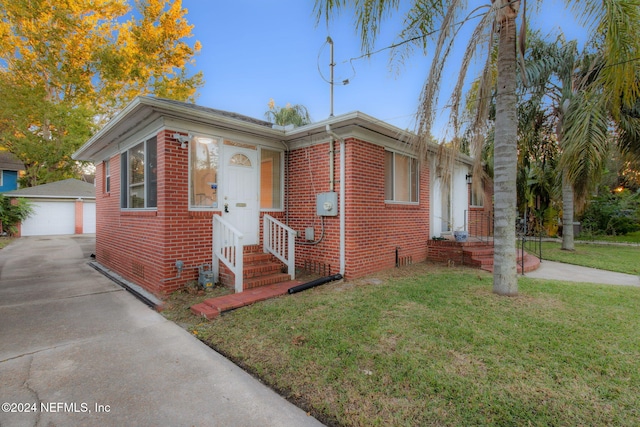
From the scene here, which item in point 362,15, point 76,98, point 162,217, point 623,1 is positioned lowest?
point 162,217

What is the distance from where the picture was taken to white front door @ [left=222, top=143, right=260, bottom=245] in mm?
5918

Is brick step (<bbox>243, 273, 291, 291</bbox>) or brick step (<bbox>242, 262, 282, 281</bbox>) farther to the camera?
brick step (<bbox>242, 262, 282, 281</bbox>)

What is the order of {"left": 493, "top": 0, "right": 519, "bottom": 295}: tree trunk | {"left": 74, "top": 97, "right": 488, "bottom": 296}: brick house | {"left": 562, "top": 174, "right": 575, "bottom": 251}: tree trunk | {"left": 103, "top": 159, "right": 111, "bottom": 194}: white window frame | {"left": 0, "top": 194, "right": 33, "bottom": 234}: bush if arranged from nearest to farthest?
{"left": 493, "top": 0, "right": 519, "bottom": 295}: tree trunk
{"left": 74, "top": 97, "right": 488, "bottom": 296}: brick house
{"left": 103, "top": 159, "right": 111, "bottom": 194}: white window frame
{"left": 562, "top": 174, "right": 575, "bottom": 251}: tree trunk
{"left": 0, "top": 194, "right": 33, "bottom": 234}: bush

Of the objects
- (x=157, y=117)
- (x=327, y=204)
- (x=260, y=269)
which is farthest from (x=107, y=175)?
(x=327, y=204)

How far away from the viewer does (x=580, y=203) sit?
29.3 ft

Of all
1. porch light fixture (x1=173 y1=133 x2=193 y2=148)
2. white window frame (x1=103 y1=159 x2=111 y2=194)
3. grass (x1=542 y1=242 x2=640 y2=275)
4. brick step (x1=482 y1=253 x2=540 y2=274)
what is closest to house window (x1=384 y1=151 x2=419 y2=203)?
brick step (x1=482 y1=253 x2=540 y2=274)

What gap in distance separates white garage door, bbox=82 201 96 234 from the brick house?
54.2ft

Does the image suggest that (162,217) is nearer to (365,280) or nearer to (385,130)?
(365,280)

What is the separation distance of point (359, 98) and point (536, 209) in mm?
12375

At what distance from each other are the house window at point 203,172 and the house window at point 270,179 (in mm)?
1100

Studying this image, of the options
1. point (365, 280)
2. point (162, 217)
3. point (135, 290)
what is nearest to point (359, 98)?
point (365, 280)

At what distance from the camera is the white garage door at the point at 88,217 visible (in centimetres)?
2059

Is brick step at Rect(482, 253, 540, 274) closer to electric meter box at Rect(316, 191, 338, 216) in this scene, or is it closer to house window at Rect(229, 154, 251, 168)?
electric meter box at Rect(316, 191, 338, 216)

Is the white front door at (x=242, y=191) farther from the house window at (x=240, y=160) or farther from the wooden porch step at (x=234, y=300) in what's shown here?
the wooden porch step at (x=234, y=300)
